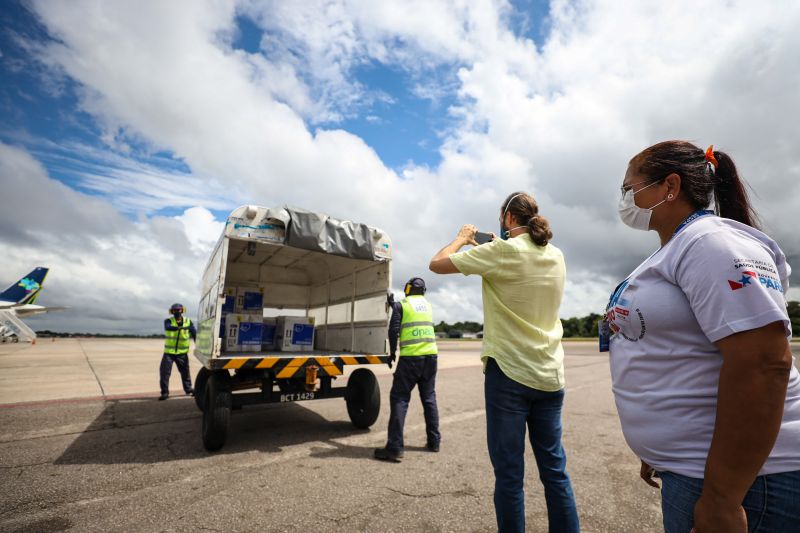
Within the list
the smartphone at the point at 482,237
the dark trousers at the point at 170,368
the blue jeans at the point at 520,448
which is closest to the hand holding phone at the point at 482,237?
the smartphone at the point at 482,237

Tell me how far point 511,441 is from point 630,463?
306 centimetres

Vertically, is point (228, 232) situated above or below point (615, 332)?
above

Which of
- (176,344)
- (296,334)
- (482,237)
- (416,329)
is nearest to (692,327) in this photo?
(482,237)

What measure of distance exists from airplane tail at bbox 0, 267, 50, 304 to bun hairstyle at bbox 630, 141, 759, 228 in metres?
49.4

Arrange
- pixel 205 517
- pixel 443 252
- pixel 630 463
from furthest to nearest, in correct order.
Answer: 1. pixel 630 463
2. pixel 205 517
3. pixel 443 252

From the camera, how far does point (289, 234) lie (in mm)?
4859

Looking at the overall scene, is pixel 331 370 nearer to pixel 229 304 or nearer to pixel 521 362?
pixel 229 304

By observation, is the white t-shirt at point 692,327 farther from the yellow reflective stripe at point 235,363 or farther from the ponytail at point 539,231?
the yellow reflective stripe at point 235,363

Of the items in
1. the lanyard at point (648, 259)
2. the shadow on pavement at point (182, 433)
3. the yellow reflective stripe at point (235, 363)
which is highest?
the lanyard at point (648, 259)

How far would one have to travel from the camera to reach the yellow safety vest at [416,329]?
4676 mm

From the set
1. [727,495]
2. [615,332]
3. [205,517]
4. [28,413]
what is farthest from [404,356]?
[28,413]

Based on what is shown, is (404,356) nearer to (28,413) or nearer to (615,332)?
(615,332)

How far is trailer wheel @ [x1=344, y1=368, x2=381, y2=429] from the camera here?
542cm

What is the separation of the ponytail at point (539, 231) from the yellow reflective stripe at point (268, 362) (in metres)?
Answer: 3.53
